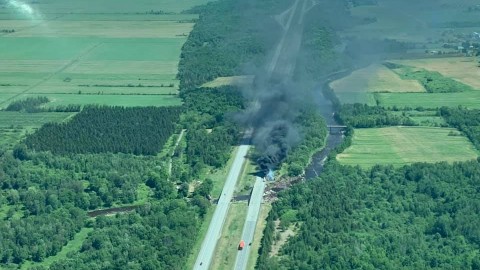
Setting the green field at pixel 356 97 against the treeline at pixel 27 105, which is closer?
the green field at pixel 356 97

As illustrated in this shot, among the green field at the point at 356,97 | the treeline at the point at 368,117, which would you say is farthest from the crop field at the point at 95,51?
the treeline at the point at 368,117

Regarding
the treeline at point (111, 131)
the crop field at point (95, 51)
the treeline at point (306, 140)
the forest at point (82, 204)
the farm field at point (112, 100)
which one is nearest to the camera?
the forest at point (82, 204)

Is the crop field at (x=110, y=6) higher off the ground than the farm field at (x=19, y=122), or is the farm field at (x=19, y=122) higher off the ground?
the farm field at (x=19, y=122)

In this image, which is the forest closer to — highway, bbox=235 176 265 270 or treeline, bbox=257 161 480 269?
highway, bbox=235 176 265 270

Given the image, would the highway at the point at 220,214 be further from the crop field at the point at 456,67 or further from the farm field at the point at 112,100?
the crop field at the point at 456,67

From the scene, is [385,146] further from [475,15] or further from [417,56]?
[475,15]

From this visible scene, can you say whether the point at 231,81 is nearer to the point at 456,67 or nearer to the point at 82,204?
the point at 456,67

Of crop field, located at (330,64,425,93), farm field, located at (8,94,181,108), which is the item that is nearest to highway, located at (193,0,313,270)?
crop field, located at (330,64,425,93)

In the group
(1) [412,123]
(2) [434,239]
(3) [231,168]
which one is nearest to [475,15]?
(1) [412,123]
